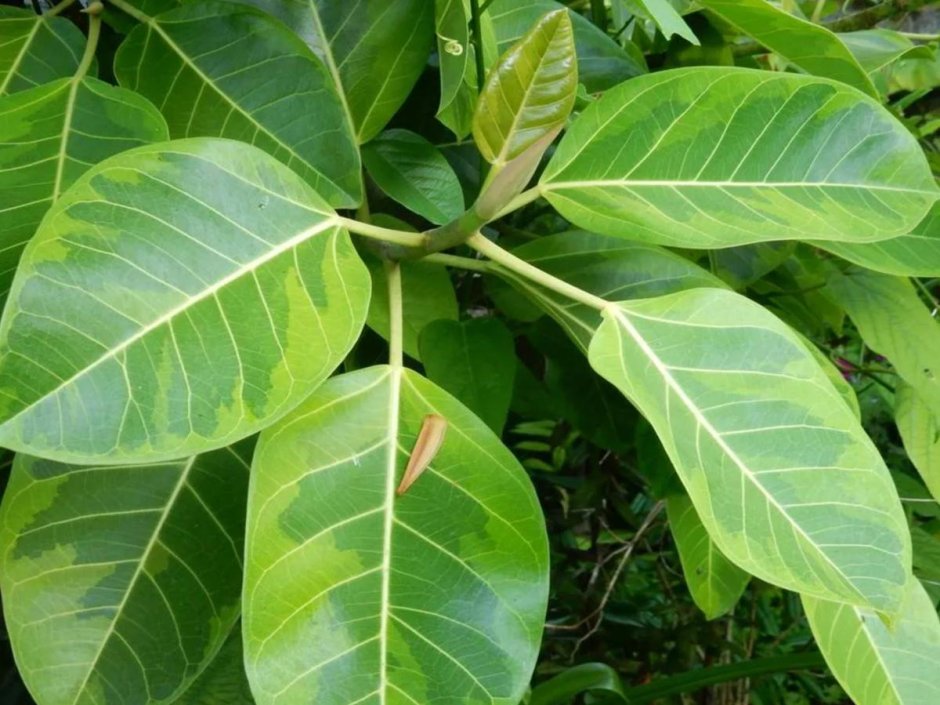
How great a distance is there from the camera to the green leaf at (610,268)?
639mm

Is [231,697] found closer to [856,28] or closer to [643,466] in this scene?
[643,466]

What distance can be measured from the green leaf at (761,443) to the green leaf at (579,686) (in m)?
0.69

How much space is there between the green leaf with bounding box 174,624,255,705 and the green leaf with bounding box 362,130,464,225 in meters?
0.36

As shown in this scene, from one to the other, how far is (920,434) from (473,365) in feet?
1.46

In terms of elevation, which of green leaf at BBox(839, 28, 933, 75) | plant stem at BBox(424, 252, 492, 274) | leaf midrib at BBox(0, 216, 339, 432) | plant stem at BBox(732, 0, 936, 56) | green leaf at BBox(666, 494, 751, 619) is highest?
leaf midrib at BBox(0, 216, 339, 432)

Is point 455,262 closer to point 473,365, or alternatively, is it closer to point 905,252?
point 473,365

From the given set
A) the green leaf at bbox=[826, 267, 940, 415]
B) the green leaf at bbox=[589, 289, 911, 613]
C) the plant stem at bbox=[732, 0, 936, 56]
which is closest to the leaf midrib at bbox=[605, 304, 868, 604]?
the green leaf at bbox=[589, 289, 911, 613]

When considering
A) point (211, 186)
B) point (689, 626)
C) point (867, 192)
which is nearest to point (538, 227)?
point (867, 192)

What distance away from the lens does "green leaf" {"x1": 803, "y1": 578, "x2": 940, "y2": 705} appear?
0.61 meters

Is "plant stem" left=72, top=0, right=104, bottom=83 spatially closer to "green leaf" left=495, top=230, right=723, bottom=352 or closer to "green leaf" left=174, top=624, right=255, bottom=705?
"green leaf" left=495, top=230, right=723, bottom=352

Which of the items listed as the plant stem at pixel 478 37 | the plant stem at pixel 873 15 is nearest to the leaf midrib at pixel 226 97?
the plant stem at pixel 478 37

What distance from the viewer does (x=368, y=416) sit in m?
0.50

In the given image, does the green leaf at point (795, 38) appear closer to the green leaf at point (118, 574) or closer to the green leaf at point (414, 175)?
the green leaf at point (414, 175)

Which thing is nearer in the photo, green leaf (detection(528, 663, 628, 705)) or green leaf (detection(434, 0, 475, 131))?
green leaf (detection(434, 0, 475, 131))
